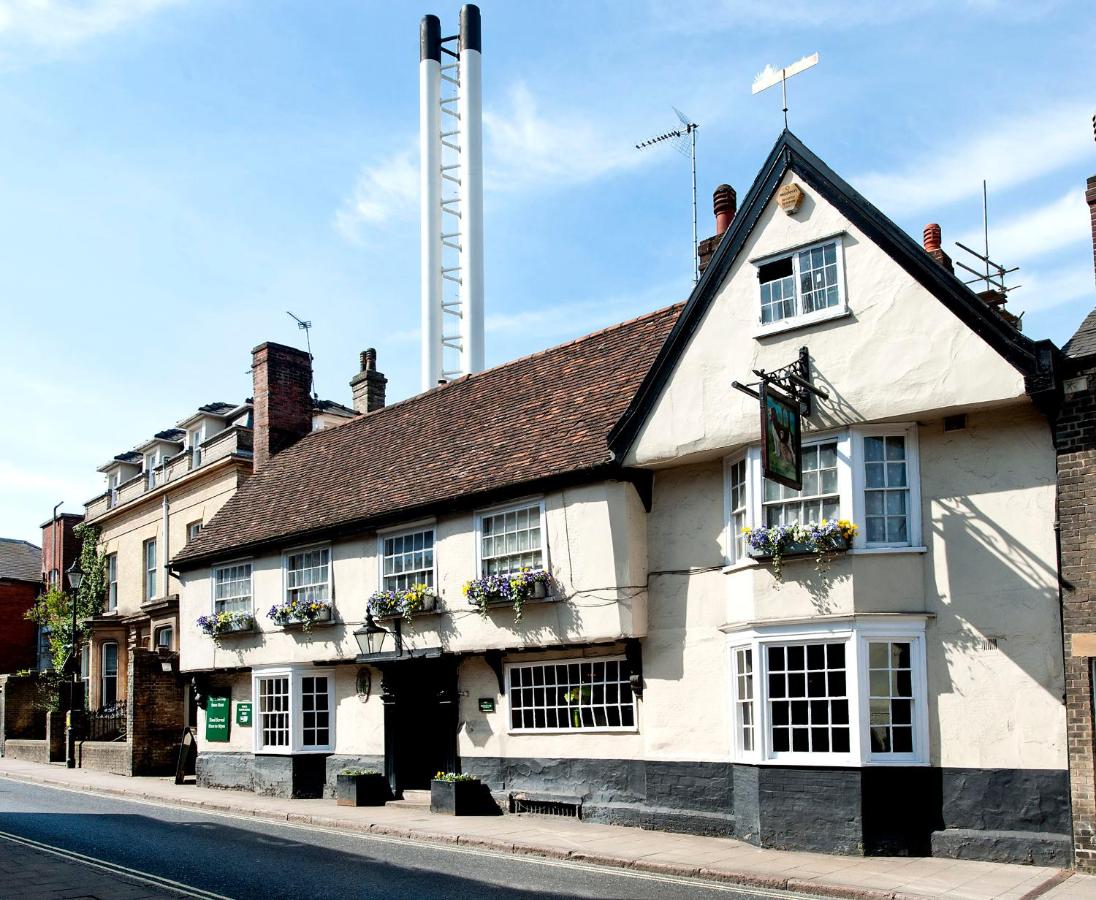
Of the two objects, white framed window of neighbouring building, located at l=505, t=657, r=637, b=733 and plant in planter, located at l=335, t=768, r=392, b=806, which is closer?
white framed window of neighbouring building, located at l=505, t=657, r=637, b=733

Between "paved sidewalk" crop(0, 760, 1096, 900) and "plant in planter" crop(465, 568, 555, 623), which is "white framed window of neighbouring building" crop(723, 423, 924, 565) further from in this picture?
"plant in planter" crop(465, 568, 555, 623)


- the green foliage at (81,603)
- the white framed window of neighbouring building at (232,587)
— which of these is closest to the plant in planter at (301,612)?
the white framed window of neighbouring building at (232,587)

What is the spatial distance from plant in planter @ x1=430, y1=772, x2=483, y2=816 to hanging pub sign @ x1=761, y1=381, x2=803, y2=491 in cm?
796

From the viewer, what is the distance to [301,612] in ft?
72.5

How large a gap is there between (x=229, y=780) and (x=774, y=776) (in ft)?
47.4

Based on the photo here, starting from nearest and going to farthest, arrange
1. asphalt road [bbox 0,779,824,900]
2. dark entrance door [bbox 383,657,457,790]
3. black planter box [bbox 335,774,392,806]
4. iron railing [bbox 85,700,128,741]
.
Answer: asphalt road [bbox 0,779,824,900] → black planter box [bbox 335,774,392,806] → dark entrance door [bbox 383,657,457,790] → iron railing [bbox 85,700,128,741]

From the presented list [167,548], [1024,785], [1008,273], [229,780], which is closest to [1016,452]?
[1024,785]

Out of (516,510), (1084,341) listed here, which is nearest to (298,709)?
(516,510)

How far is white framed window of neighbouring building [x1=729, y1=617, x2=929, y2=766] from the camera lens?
13562 millimetres

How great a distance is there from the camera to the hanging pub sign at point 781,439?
44.1ft

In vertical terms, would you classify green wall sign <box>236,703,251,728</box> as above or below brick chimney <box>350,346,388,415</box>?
below

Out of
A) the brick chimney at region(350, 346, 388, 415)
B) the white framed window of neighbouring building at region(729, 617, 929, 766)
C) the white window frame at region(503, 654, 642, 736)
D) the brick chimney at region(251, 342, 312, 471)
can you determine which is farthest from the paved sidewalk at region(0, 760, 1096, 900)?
the brick chimney at region(350, 346, 388, 415)

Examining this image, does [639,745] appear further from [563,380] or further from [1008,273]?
[1008,273]

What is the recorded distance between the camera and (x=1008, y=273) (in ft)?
67.6
